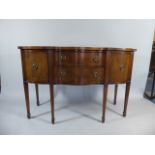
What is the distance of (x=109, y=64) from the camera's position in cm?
148

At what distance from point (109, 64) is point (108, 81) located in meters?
0.18

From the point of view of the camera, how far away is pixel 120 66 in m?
1.53

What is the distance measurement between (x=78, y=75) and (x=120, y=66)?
44cm

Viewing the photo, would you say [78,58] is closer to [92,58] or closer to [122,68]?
[92,58]

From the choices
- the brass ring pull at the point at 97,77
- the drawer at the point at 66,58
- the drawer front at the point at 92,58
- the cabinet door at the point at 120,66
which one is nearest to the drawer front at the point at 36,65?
the drawer at the point at 66,58

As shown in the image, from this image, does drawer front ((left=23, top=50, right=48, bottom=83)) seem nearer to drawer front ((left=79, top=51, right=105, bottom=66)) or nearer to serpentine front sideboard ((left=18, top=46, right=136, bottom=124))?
serpentine front sideboard ((left=18, top=46, right=136, bottom=124))

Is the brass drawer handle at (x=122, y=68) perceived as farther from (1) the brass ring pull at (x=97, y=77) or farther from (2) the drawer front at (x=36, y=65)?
(2) the drawer front at (x=36, y=65)

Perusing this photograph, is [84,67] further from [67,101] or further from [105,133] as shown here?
[67,101]

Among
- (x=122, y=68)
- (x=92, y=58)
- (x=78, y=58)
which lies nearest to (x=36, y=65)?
(x=78, y=58)

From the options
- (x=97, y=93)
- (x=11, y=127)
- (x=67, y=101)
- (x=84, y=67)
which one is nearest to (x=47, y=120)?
(x=11, y=127)

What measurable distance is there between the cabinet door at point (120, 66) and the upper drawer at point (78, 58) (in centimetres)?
12

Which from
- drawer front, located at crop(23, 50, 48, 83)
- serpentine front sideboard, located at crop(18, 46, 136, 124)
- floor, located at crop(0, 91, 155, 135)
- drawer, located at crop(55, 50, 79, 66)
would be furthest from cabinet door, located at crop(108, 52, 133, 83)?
drawer front, located at crop(23, 50, 48, 83)

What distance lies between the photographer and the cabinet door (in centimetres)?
149

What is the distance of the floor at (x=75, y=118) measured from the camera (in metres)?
1.51
